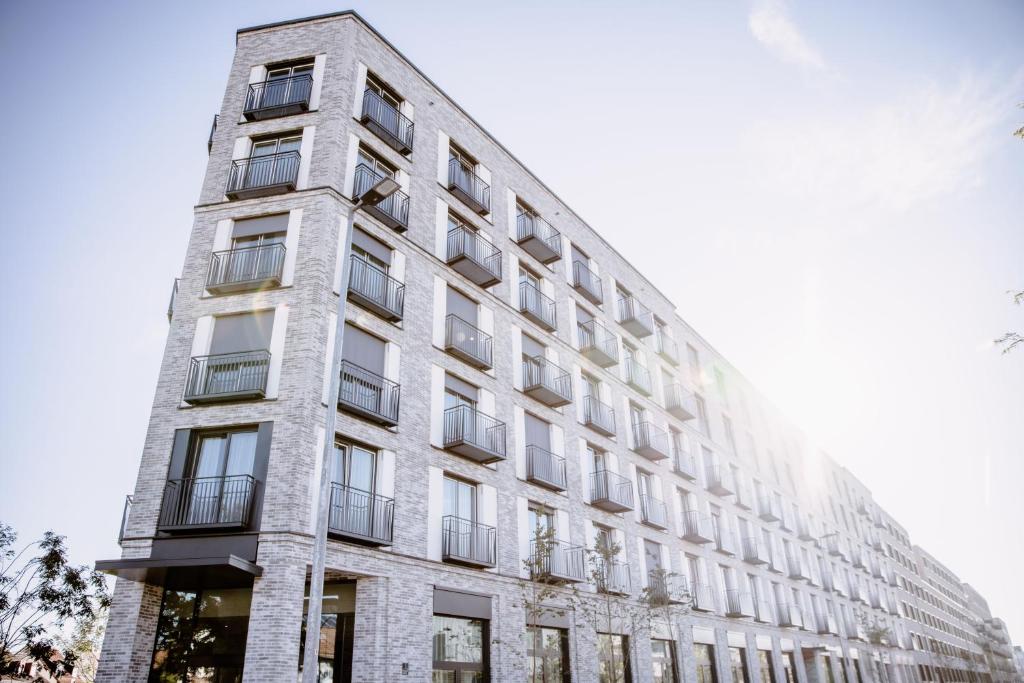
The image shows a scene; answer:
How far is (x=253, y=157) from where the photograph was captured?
63.7 ft

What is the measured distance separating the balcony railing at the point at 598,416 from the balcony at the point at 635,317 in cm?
532

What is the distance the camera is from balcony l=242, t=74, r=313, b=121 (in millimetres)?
20281

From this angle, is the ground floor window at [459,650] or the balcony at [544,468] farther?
the balcony at [544,468]

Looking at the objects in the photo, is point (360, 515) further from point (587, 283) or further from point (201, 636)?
point (587, 283)

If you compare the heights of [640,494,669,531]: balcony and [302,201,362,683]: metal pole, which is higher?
[640,494,669,531]: balcony

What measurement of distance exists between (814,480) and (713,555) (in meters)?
23.5

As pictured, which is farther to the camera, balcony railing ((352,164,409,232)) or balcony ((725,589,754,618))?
balcony ((725,589,754,618))

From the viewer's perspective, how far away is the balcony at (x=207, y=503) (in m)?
14.6

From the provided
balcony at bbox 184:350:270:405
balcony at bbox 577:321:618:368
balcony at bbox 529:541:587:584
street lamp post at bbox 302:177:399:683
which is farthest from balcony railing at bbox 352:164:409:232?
balcony at bbox 529:541:587:584

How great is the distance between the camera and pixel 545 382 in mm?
24500

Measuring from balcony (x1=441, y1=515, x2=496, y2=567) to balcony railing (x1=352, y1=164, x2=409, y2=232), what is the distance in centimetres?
845

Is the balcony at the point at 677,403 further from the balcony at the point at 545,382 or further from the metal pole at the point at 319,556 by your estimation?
the metal pole at the point at 319,556

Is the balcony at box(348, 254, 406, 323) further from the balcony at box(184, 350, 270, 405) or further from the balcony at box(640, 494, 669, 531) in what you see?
the balcony at box(640, 494, 669, 531)

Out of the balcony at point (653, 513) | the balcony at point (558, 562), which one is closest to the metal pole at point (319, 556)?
the balcony at point (558, 562)
